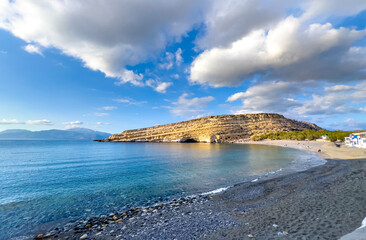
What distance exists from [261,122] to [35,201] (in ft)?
665

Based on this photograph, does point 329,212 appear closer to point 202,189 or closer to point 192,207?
point 192,207

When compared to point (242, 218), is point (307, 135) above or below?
above

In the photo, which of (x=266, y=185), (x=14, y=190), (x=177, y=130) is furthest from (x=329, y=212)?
(x=177, y=130)

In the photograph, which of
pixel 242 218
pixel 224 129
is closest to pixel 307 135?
pixel 224 129

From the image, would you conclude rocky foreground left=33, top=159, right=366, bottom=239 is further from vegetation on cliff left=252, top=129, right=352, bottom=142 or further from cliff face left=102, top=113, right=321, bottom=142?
cliff face left=102, top=113, right=321, bottom=142

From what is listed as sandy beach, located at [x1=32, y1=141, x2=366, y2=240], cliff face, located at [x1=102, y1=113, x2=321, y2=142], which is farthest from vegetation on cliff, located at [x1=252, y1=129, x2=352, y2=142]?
sandy beach, located at [x1=32, y1=141, x2=366, y2=240]

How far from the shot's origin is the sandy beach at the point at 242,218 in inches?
323

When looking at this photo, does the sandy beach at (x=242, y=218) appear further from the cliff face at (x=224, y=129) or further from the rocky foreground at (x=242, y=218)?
the cliff face at (x=224, y=129)

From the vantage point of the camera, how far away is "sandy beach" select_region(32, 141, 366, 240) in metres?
8.21

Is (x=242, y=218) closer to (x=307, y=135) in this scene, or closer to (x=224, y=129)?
(x=307, y=135)

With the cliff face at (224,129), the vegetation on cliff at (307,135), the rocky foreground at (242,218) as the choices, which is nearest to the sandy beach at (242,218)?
the rocky foreground at (242,218)

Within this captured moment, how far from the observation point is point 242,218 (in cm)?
1017

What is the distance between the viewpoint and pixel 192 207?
12.7 meters

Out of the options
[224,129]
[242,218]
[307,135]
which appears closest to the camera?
[242,218]
